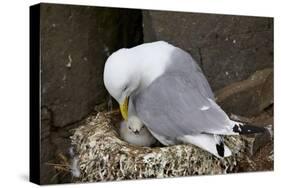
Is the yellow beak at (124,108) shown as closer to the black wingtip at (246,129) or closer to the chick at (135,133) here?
the chick at (135,133)

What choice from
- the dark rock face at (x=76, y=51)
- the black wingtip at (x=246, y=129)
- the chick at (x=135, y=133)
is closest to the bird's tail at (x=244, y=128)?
the black wingtip at (x=246, y=129)

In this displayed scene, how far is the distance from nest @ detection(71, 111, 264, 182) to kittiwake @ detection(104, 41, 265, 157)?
0.09 m

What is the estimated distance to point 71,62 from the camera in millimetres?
3322

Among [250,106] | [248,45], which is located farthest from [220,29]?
[250,106]

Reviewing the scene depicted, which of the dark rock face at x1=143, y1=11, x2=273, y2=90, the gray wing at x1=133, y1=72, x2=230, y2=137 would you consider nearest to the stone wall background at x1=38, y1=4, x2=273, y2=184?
the dark rock face at x1=143, y1=11, x2=273, y2=90

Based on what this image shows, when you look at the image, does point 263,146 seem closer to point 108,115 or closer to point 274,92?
point 274,92

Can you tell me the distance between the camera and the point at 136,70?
3.40 m

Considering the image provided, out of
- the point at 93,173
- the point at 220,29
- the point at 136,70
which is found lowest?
the point at 93,173

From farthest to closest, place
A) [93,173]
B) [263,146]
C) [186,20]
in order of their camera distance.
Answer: [263,146], [186,20], [93,173]

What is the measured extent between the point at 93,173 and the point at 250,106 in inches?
44.9

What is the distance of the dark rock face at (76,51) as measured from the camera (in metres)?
3.23

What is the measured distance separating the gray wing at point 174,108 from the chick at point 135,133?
0.04 m

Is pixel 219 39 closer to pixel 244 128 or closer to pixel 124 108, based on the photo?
pixel 244 128

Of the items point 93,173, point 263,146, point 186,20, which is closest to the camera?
point 93,173
